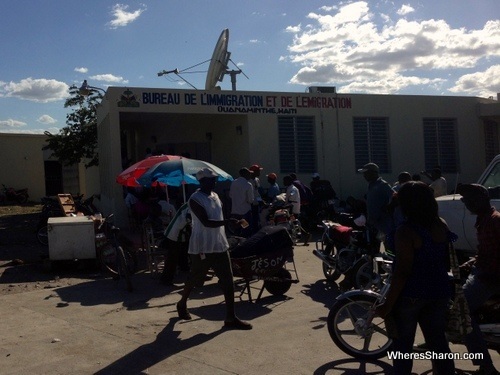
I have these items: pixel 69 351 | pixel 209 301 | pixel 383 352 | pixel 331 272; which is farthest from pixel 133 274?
pixel 383 352

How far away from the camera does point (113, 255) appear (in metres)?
10.5

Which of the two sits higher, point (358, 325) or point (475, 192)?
point (475, 192)

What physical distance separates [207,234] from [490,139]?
58.6 feet

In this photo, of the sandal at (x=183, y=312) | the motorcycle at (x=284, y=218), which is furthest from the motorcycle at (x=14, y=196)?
the sandal at (x=183, y=312)

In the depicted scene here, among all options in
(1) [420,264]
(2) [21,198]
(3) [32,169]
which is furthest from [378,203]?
(3) [32,169]

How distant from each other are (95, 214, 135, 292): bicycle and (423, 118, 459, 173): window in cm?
1284

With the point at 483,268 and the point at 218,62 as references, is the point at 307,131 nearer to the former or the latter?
the point at 218,62

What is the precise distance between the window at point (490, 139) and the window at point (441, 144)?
58.1 inches

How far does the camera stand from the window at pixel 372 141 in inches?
770

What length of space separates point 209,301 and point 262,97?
11.0 meters

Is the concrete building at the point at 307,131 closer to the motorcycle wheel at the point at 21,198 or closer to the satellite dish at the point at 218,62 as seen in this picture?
the satellite dish at the point at 218,62

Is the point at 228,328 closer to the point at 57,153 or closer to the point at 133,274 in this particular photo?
the point at 133,274

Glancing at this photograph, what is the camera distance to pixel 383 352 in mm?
5562

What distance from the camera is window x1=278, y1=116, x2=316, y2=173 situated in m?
18.7
